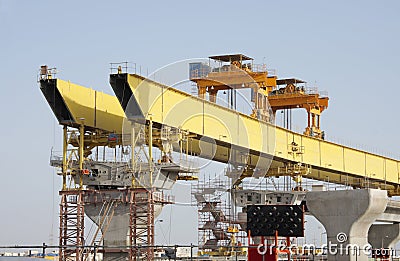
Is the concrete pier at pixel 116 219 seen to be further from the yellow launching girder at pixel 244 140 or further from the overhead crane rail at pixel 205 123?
the yellow launching girder at pixel 244 140

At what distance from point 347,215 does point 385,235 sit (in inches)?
754

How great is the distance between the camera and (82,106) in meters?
61.2

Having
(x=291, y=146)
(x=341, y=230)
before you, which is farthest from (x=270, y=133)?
(x=341, y=230)

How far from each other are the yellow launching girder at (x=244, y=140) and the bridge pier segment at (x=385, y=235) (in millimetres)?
8113

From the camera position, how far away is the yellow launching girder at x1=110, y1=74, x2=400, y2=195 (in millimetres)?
54969

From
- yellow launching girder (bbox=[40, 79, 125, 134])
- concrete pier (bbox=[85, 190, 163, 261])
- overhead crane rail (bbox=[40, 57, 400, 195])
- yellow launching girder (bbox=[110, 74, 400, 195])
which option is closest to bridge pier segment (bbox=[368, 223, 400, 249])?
overhead crane rail (bbox=[40, 57, 400, 195])

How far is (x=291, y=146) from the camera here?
6819cm

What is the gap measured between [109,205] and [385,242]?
2285 centimetres

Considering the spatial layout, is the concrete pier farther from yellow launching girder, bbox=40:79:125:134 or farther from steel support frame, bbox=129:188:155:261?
yellow launching girder, bbox=40:79:125:134

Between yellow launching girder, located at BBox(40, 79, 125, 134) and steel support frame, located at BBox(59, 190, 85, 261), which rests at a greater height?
yellow launching girder, located at BBox(40, 79, 125, 134)

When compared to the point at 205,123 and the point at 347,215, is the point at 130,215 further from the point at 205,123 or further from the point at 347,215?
the point at 347,215

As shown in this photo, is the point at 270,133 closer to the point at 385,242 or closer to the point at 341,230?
the point at 385,242

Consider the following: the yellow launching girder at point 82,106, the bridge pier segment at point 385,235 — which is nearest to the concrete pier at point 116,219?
the yellow launching girder at point 82,106

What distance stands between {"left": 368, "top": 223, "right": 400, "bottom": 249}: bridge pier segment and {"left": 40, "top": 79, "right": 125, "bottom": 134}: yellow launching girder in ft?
76.1
